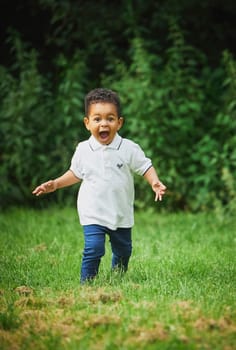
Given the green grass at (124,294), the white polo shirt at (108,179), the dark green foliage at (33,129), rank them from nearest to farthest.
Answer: the green grass at (124,294)
the white polo shirt at (108,179)
the dark green foliage at (33,129)

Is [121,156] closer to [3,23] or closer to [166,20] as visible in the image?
[166,20]

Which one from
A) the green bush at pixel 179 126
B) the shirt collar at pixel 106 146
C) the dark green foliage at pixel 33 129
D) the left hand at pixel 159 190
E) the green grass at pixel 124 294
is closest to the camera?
the green grass at pixel 124 294

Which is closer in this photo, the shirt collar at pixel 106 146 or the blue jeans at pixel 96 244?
the blue jeans at pixel 96 244

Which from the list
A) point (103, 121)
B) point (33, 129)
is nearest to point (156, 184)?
point (103, 121)

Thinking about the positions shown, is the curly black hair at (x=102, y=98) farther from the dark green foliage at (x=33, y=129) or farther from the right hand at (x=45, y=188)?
the dark green foliage at (x=33, y=129)

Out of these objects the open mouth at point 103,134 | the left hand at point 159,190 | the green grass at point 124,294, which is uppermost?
the open mouth at point 103,134

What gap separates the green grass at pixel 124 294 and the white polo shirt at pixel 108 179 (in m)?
0.41

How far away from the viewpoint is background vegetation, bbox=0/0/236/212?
27.7 ft

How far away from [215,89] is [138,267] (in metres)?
4.43

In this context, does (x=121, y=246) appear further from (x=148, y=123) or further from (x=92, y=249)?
(x=148, y=123)

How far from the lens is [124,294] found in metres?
4.24

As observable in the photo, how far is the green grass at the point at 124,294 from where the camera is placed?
3.48 meters

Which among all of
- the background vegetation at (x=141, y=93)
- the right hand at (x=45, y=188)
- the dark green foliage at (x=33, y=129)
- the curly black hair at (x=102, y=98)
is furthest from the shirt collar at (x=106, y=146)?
the dark green foliage at (x=33, y=129)

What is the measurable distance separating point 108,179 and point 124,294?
2.74 feet
